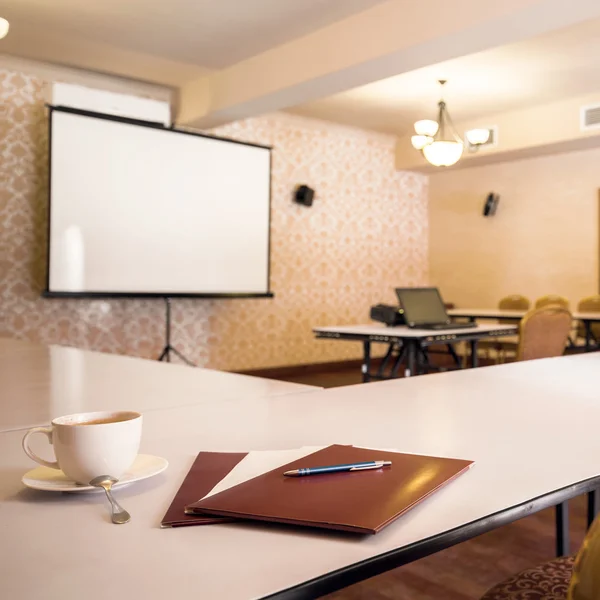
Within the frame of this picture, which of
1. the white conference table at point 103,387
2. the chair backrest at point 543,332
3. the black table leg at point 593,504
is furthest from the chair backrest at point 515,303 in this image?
the white conference table at point 103,387

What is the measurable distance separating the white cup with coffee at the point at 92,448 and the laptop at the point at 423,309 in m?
3.52

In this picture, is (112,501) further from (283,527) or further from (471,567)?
(471,567)

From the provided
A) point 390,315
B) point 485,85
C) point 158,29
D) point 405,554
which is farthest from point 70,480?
point 485,85

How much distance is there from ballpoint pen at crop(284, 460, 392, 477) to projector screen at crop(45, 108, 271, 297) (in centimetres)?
476

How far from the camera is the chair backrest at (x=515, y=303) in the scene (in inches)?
262

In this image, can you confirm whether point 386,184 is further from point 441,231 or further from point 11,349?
point 11,349

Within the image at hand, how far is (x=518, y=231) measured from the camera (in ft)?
25.0

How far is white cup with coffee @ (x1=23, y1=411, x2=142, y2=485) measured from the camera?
0.68 meters

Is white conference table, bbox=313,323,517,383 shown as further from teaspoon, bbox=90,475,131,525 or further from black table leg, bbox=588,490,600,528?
teaspoon, bbox=90,475,131,525

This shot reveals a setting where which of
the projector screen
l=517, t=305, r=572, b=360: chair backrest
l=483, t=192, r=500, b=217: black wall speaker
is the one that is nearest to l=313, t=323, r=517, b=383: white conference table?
l=517, t=305, r=572, b=360: chair backrest

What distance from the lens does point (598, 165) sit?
694 cm

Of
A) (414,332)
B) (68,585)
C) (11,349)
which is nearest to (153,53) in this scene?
(414,332)

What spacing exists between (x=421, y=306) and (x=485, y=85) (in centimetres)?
268

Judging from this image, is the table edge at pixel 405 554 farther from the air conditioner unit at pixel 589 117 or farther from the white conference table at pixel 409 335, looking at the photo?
the air conditioner unit at pixel 589 117
